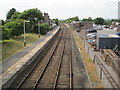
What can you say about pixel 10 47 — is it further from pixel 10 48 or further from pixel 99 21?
pixel 99 21

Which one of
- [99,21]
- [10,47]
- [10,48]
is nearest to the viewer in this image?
[10,48]

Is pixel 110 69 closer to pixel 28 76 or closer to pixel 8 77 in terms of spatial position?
pixel 28 76

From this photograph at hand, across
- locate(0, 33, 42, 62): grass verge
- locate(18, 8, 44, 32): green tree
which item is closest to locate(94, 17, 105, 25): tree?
locate(18, 8, 44, 32): green tree

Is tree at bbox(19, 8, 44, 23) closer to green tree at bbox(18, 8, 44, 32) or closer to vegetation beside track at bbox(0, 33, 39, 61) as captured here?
green tree at bbox(18, 8, 44, 32)

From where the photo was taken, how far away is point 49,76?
16.4m

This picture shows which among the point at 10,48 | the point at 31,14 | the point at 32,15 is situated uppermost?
the point at 31,14

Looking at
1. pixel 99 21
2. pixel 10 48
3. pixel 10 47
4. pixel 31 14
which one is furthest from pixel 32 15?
pixel 99 21

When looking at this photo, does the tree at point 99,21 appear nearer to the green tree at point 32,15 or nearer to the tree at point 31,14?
the green tree at point 32,15

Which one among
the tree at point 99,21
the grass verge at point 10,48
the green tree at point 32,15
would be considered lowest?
the grass verge at point 10,48

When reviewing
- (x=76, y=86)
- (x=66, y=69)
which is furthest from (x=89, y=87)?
(x=66, y=69)

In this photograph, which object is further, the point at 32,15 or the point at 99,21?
the point at 99,21

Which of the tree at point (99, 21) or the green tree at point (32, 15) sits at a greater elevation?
the tree at point (99, 21)

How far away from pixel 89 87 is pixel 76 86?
3.38ft

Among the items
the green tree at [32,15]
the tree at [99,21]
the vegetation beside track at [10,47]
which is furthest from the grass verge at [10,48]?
the tree at [99,21]
